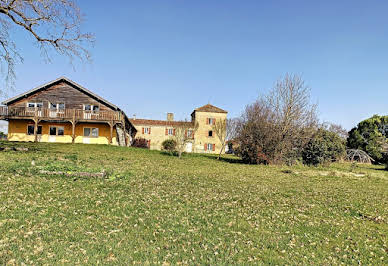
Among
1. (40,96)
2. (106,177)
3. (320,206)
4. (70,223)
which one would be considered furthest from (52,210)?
(40,96)

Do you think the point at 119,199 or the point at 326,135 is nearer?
the point at 119,199

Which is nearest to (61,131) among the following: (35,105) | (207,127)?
(35,105)

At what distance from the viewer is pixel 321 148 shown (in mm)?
24938

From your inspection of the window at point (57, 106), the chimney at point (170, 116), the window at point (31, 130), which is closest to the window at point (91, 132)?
the window at point (57, 106)

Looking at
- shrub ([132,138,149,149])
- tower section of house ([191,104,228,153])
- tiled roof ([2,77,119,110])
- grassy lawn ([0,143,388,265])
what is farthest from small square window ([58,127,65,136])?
grassy lawn ([0,143,388,265])

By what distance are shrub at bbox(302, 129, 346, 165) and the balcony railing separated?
70.4 feet

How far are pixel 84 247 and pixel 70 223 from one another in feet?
4.20

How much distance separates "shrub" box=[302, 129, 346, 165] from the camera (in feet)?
82.2

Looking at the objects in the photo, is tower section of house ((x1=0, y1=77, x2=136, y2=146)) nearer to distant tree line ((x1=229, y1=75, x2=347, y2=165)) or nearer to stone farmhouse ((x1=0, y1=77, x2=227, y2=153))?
stone farmhouse ((x1=0, y1=77, x2=227, y2=153))

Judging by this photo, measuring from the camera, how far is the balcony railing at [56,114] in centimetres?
3203

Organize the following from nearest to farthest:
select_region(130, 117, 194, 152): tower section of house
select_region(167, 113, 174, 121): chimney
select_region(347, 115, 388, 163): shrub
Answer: select_region(347, 115, 388, 163): shrub → select_region(130, 117, 194, 152): tower section of house → select_region(167, 113, 174, 121): chimney

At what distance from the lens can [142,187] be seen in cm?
1023

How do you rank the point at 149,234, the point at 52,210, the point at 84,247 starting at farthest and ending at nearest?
the point at 52,210
the point at 149,234
the point at 84,247

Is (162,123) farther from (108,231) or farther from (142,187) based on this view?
(108,231)
